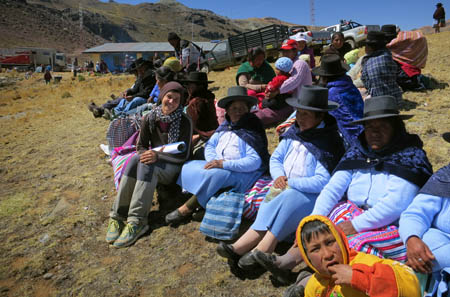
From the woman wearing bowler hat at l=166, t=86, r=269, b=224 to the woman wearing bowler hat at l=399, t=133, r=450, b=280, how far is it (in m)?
1.66

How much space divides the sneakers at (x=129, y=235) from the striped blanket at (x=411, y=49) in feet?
20.1

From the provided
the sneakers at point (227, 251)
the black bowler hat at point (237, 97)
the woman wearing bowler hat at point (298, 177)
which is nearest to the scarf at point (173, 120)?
the black bowler hat at point (237, 97)

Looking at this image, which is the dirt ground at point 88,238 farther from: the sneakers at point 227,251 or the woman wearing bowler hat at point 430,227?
the woman wearing bowler hat at point 430,227

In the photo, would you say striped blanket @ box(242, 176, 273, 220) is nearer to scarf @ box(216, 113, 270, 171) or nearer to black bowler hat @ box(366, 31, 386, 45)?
scarf @ box(216, 113, 270, 171)

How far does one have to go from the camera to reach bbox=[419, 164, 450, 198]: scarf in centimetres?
204

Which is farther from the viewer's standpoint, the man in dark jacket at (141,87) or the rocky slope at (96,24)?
the rocky slope at (96,24)

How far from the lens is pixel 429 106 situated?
235 inches

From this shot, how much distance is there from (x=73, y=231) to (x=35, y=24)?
286ft

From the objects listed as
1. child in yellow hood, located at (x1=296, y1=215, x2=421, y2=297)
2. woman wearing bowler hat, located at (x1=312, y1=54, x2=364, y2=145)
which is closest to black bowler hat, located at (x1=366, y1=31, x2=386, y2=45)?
woman wearing bowler hat, located at (x1=312, y1=54, x2=364, y2=145)

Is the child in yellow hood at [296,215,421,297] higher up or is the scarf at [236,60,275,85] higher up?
the scarf at [236,60,275,85]

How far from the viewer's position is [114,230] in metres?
3.61

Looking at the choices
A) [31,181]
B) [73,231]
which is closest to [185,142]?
[73,231]

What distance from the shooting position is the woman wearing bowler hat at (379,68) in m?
4.74

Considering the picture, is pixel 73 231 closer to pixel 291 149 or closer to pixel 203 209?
pixel 203 209
